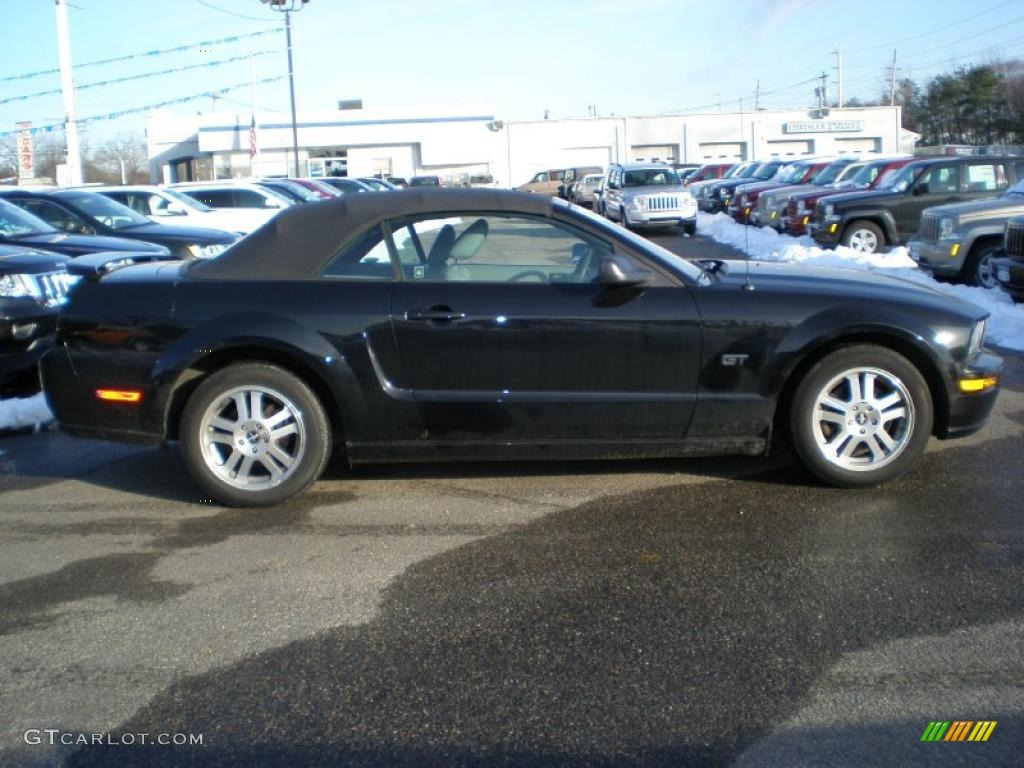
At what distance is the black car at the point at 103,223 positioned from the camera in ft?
40.9

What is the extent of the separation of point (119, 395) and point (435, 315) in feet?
5.61

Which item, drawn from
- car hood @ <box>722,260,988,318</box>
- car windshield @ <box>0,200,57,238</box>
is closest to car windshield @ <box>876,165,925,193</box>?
car hood @ <box>722,260,988,318</box>

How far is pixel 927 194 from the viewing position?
1686cm

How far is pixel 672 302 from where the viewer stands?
5262 mm

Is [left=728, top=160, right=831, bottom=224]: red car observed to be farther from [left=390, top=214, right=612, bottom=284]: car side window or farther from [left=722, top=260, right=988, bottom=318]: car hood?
[left=390, top=214, right=612, bottom=284]: car side window

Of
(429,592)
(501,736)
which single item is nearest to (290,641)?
(429,592)

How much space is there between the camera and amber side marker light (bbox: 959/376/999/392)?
5.31 meters

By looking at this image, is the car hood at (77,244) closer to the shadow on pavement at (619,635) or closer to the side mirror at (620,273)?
the side mirror at (620,273)

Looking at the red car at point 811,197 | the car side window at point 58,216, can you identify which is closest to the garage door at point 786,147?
the red car at point 811,197

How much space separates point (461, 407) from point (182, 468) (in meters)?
2.00

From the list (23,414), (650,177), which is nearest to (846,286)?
(23,414)

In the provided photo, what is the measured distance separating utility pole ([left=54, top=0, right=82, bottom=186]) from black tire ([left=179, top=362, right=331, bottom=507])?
92.2 ft

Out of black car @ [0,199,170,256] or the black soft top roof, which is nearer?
the black soft top roof

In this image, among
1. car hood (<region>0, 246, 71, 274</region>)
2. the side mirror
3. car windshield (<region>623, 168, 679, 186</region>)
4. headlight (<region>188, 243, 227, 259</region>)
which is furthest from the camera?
car windshield (<region>623, 168, 679, 186</region>)
